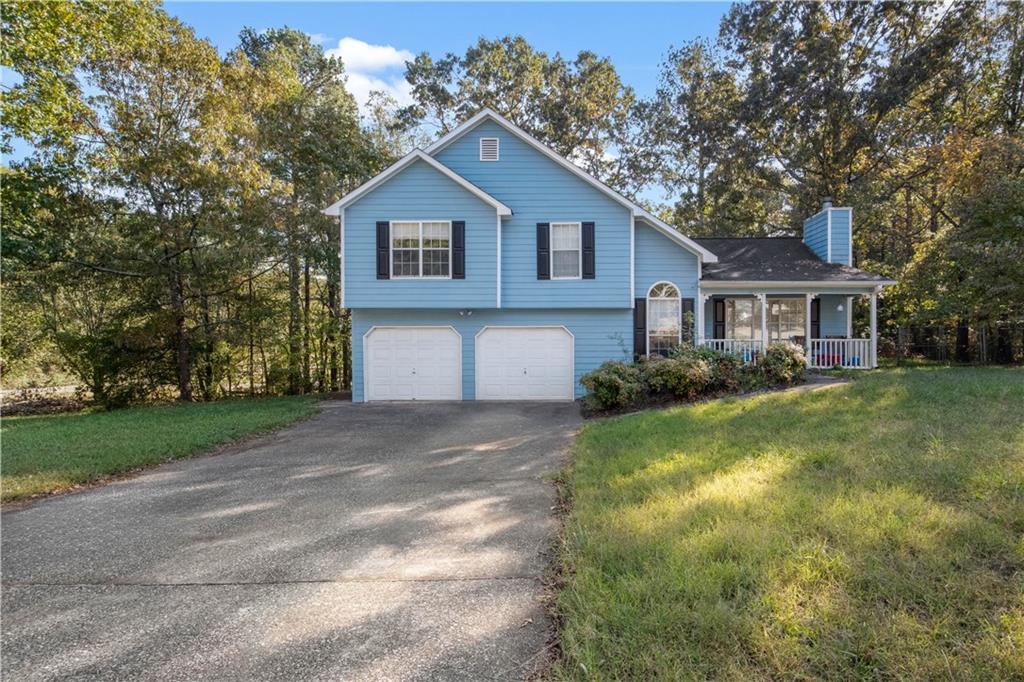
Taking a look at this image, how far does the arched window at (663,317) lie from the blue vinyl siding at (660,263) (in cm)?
20

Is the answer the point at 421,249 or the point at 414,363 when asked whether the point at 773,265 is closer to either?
the point at 421,249

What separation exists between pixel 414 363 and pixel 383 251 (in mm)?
2992

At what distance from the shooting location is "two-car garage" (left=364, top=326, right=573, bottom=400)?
43.1 ft

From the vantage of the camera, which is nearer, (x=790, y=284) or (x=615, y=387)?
(x=615, y=387)

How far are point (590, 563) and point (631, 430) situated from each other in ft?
13.8

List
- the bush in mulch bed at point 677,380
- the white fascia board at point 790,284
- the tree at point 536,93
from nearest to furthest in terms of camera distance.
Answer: the bush in mulch bed at point 677,380 < the white fascia board at point 790,284 < the tree at point 536,93

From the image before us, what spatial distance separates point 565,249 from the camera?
1312 cm

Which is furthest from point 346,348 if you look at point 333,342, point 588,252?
point 588,252

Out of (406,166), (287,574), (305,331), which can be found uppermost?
(406,166)

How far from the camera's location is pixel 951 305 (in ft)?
53.1

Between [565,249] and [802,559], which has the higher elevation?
[565,249]

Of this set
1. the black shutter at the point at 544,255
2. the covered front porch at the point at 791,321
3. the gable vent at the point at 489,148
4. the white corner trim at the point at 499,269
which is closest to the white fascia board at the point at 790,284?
the covered front porch at the point at 791,321

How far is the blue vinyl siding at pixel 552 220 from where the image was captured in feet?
42.6

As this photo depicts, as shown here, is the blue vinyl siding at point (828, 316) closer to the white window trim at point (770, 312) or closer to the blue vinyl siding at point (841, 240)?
the white window trim at point (770, 312)
